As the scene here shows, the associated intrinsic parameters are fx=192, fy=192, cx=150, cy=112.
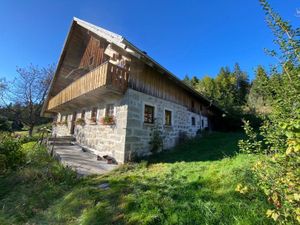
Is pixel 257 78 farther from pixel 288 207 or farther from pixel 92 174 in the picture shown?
pixel 92 174

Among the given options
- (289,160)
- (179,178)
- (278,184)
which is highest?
(289,160)

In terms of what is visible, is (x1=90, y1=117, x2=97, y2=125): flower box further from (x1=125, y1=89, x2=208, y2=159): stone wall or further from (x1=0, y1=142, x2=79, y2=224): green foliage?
(x1=0, y1=142, x2=79, y2=224): green foliage

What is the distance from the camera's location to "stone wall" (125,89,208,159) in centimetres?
830

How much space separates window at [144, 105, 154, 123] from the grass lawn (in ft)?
12.3

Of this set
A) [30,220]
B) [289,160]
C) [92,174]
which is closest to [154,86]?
[92,174]

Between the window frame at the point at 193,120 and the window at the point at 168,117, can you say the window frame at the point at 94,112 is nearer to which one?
the window at the point at 168,117

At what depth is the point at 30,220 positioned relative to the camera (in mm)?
3910

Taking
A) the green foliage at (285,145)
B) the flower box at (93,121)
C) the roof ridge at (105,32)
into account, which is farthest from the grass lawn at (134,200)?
the roof ridge at (105,32)

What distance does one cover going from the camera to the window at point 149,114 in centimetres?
937

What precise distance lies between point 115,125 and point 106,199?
4.78 m

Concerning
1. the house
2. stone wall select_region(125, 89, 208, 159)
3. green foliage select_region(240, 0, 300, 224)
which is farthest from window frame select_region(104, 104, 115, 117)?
green foliage select_region(240, 0, 300, 224)

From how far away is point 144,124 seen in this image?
29.6ft

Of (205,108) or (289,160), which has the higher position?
(205,108)

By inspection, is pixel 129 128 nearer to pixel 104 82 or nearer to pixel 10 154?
pixel 104 82
